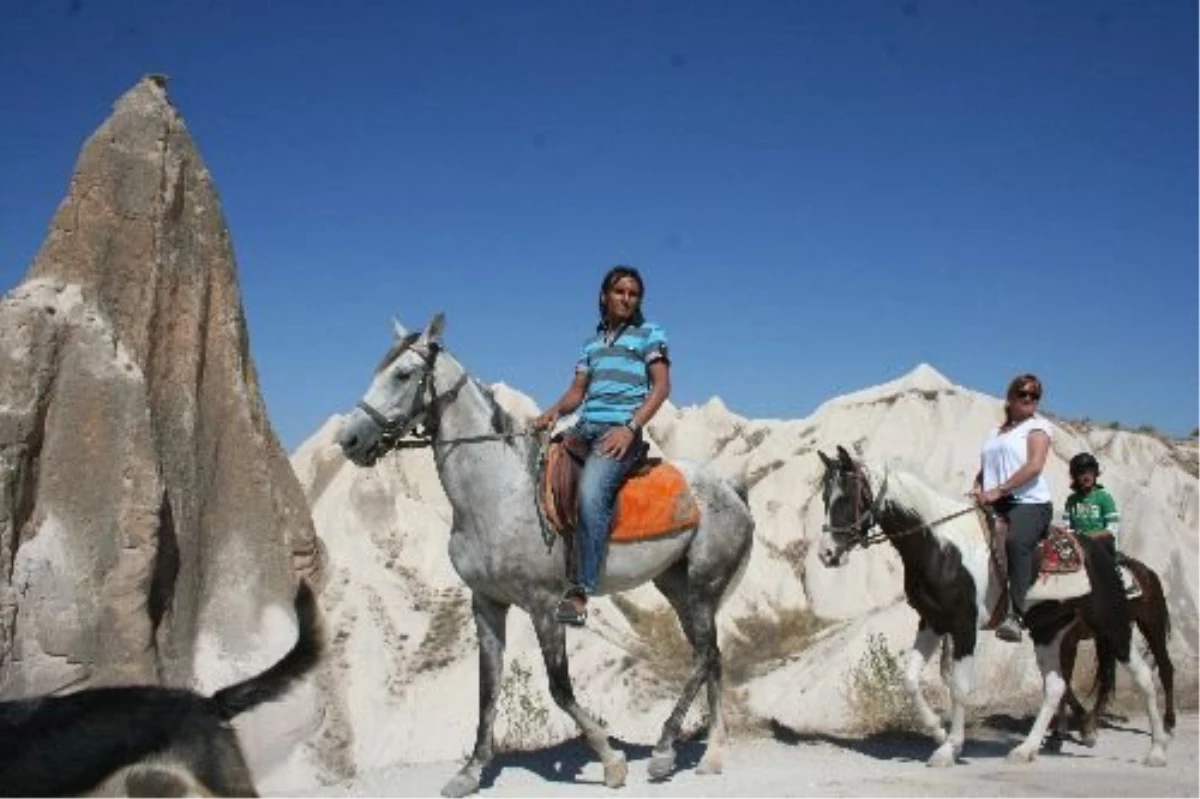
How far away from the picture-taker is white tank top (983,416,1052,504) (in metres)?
7.99

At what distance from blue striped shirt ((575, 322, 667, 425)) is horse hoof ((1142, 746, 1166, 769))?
439 cm

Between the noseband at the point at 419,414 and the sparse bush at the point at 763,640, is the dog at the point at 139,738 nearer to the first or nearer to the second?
the noseband at the point at 419,414

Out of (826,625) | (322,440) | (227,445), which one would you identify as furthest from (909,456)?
(227,445)

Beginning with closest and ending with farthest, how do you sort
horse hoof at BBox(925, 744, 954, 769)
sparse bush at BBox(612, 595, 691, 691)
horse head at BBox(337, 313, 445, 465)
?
horse head at BBox(337, 313, 445, 465), horse hoof at BBox(925, 744, 954, 769), sparse bush at BBox(612, 595, 691, 691)

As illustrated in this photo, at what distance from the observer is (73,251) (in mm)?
11773

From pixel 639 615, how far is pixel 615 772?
596 inches

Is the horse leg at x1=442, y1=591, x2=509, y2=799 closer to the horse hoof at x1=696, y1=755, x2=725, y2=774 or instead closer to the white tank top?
the horse hoof at x1=696, y1=755, x2=725, y2=774

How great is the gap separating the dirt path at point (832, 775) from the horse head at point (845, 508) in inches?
56.3

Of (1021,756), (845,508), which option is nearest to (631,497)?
(845,508)

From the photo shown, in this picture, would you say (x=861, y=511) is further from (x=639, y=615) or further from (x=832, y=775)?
(x=639, y=615)

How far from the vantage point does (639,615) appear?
21891 mm

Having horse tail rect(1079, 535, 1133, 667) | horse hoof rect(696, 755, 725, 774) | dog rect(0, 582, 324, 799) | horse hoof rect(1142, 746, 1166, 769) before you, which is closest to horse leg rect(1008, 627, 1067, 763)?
horse tail rect(1079, 535, 1133, 667)

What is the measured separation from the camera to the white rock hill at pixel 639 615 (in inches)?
537

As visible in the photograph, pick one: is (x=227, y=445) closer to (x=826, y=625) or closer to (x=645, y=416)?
(x=645, y=416)
